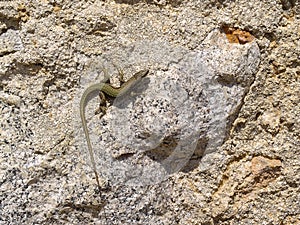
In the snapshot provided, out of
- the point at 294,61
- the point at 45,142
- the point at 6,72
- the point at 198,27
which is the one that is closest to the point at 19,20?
the point at 6,72

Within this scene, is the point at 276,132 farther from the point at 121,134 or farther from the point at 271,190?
the point at 121,134

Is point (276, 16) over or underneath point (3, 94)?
underneath

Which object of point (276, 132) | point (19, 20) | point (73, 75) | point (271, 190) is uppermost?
point (19, 20)

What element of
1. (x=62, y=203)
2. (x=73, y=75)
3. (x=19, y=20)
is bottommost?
(x=62, y=203)

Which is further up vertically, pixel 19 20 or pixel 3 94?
pixel 19 20

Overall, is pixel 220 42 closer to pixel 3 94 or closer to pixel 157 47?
pixel 157 47

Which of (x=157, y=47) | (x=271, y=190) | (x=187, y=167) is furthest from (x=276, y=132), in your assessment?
(x=157, y=47)
